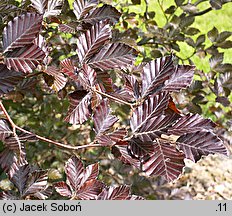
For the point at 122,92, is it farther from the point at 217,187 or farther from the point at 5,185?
the point at 217,187

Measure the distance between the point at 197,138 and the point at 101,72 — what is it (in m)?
0.31

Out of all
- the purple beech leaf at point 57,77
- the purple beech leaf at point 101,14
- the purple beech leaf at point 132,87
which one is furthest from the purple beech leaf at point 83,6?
the purple beech leaf at point 132,87

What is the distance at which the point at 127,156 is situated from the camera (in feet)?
3.86

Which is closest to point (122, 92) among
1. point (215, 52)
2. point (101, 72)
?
point (101, 72)

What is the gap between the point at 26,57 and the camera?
1128mm

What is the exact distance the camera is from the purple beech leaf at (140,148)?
3.64 feet

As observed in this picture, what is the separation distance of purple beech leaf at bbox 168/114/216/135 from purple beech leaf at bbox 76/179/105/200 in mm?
216

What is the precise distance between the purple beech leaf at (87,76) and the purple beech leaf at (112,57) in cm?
3

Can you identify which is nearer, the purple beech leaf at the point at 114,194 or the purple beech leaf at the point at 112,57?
the purple beech leaf at the point at 114,194

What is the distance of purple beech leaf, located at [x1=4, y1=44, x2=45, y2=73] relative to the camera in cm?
112

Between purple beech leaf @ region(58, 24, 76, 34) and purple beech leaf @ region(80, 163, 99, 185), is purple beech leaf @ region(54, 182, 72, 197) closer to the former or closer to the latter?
purple beech leaf @ region(80, 163, 99, 185)

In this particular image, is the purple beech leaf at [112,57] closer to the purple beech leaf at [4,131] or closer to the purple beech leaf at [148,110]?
the purple beech leaf at [148,110]

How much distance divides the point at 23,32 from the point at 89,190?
0.39m

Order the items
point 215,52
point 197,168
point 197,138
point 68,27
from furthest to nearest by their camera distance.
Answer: point 197,168, point 215,52, point 68,27, point 197,138
